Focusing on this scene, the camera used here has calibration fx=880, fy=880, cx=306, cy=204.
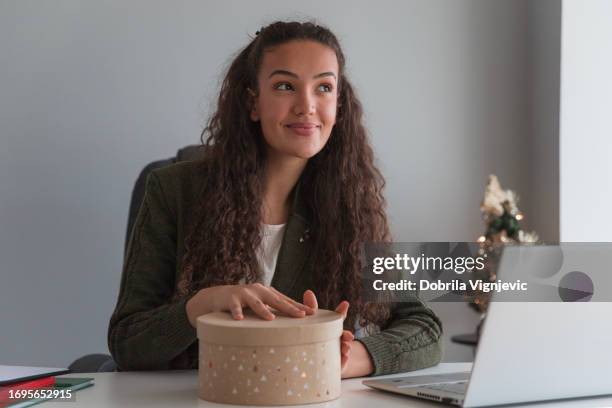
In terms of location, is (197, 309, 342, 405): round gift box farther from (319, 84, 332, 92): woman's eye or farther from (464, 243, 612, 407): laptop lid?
(319, 84, 332, 92): woman's eye

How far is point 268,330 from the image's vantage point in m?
1.09

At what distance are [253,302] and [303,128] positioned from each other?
1.70 ft

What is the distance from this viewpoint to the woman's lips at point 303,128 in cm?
163

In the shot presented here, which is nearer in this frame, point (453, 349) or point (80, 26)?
point (80, 26)

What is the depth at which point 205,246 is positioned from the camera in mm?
1655

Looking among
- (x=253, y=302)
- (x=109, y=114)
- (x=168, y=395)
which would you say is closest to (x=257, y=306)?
(x=253, y=302)

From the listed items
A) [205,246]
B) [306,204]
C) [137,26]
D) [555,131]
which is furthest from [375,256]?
[555,131]

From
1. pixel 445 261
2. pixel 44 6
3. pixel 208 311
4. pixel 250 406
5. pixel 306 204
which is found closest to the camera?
pixel 250 406

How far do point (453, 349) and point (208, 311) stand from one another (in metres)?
1.84

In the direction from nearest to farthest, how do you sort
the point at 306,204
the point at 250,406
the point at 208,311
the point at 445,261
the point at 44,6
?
the point at 250,406 → the point at 208,311 → the point at 306,204 → the point at 44,6 → the point at 445,261

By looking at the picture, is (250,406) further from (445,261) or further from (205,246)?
(445,261)

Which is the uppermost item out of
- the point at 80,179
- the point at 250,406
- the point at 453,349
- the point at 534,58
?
the point at 534,58

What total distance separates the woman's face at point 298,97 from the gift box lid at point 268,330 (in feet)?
1.79

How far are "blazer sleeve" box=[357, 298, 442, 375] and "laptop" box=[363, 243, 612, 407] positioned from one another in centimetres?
31
